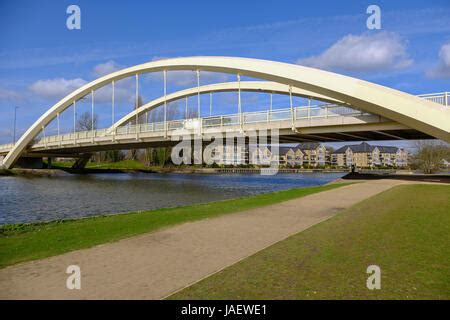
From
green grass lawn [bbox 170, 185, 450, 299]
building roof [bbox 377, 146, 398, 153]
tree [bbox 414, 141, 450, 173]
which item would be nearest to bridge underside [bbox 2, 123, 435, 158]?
green grass lawn [bbox 170, 185, 450, 299]

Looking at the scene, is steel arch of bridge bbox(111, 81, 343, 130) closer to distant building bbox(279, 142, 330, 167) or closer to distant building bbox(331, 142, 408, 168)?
distant building bbox(279, 142, 330, 167)

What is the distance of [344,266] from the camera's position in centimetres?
494

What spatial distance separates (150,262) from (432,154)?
5006cm

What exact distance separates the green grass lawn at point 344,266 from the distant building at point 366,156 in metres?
117

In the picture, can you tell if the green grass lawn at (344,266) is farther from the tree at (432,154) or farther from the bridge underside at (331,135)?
the tree at (432,154)

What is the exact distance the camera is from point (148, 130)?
111 feet

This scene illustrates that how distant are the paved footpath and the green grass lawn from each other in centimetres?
35

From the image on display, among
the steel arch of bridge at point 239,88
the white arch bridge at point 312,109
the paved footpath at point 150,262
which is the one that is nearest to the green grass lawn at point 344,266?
the paved footpath at point 150,262

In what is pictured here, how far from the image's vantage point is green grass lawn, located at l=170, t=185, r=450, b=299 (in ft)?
13.2

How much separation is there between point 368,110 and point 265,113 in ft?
22.4

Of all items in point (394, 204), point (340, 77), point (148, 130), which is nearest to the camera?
point (394, 204)

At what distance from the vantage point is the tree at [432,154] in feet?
154
